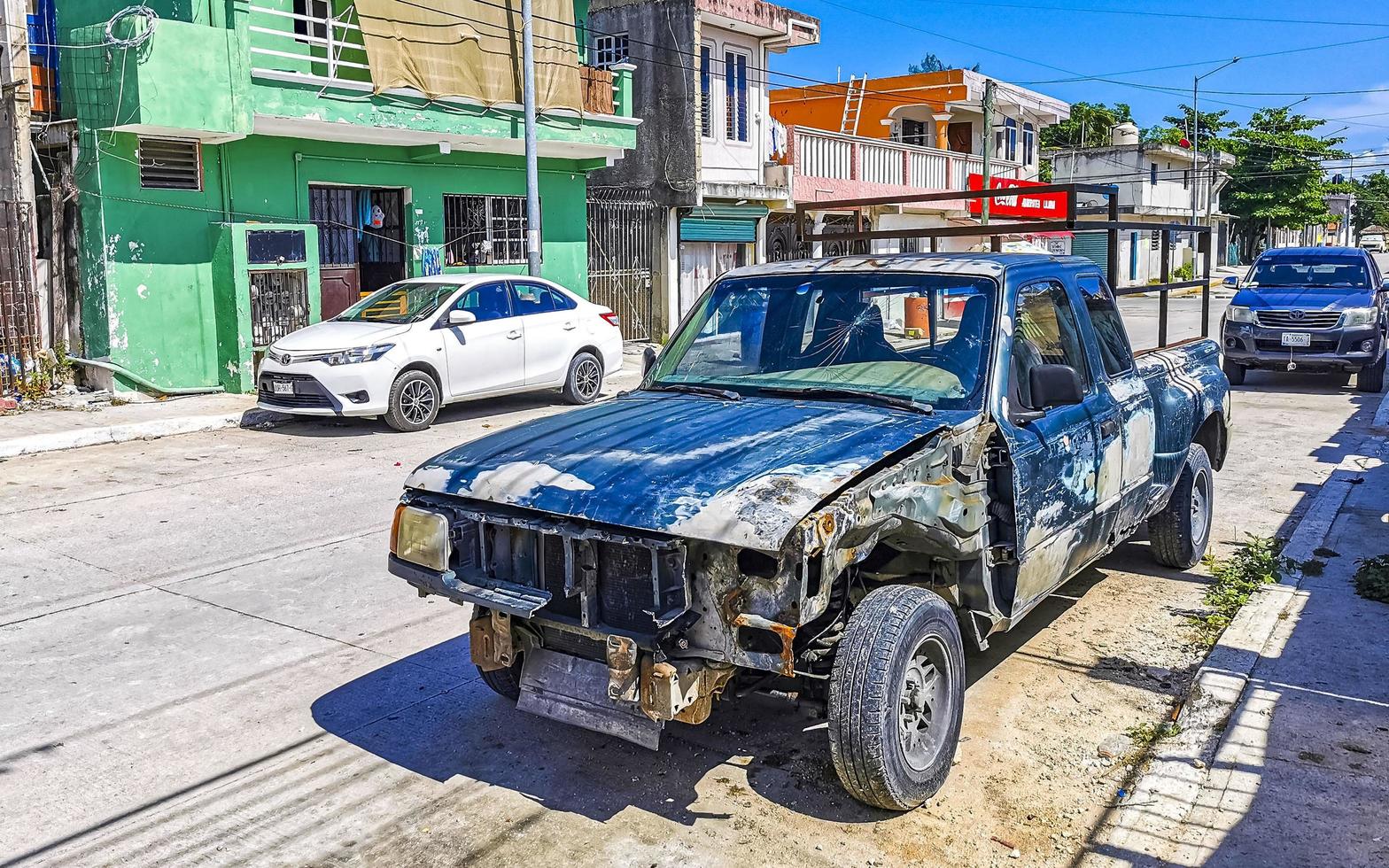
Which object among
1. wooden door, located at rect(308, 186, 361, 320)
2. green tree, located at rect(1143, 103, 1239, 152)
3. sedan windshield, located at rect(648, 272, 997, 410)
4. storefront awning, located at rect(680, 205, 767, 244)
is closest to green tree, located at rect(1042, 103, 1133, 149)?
green tree, located at rect(1143, 103, 1239, 152)

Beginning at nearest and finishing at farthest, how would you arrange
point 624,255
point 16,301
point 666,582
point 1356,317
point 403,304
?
point 666,582
point 403,304
point 16,301
point 1356,317
point 624,255

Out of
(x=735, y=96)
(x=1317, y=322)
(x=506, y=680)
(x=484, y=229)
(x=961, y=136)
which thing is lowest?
(x=506, y=680)

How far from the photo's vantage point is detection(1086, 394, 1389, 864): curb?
404 centimetres

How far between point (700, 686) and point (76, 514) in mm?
6805

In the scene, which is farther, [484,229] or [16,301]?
[484,229]

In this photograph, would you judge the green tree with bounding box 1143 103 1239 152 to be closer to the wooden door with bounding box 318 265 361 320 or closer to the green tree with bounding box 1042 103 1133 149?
the green tree with bounding box 1042 103 1133 149

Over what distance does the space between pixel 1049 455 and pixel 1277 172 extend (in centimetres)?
6620

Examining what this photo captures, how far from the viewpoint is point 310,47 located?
16.9 meters

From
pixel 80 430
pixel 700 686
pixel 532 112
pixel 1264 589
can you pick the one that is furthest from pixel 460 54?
pixel 700 686

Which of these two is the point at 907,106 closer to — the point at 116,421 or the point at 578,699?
the point at 116,421

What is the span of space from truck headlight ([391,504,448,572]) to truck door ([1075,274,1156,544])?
3.01 metres

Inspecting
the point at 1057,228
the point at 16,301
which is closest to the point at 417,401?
the point at 16,301

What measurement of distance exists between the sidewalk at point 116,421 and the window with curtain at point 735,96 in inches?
498

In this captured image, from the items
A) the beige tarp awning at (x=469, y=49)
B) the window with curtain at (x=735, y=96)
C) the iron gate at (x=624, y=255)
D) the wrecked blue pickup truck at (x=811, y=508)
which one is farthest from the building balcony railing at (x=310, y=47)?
the wrecked blue pickup truck at (x=811, y=508)
